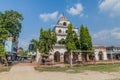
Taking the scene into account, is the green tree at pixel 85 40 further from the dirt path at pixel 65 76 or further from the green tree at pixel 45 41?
the dirt path at pixel 65 76

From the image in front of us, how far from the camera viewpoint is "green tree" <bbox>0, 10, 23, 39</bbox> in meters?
43.0

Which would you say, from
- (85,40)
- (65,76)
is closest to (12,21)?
(85,40)

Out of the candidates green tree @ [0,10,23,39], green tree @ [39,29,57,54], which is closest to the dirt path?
green tree @ [39,29,57,54]

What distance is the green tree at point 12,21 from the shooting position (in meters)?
43.0

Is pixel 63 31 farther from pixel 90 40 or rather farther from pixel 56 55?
pixel 90 40

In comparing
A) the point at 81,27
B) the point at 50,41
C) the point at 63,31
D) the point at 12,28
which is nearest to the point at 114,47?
the point at 63,31

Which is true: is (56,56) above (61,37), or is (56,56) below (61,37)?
below

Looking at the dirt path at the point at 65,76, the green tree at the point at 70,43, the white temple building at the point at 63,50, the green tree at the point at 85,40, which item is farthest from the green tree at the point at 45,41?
the dirt path at the point at 65,76

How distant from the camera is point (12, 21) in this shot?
4322 centimetres

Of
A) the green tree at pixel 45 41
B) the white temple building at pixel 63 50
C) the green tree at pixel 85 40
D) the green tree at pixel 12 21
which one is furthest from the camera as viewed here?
the white temple building at pixel 63 50

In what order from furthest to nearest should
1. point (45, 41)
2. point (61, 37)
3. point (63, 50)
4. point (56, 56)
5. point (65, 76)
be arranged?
point (61, 37) < point (56, 56) < point (63, 50) < point (45, 41) < point (65, 76)

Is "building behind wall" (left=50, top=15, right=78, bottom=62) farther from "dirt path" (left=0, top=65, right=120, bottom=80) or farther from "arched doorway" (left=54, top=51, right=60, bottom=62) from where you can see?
"dirt path" (left=0, top=65, right=120, bottom=80)

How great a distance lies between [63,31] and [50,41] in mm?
17583

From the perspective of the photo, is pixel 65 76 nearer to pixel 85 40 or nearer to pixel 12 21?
pixel 85 40
